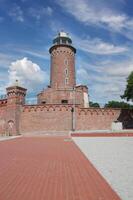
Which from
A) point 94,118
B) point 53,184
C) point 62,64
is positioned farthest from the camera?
point 62,64

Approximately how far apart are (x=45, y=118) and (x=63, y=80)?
9.71 m

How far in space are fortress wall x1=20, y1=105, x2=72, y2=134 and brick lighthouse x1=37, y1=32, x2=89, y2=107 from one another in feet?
15.5

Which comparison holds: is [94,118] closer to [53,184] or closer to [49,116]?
[49,116]

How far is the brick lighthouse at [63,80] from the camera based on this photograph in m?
45.6

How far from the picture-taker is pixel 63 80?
46.9 metres

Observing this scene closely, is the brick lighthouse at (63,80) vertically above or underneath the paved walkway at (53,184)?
above

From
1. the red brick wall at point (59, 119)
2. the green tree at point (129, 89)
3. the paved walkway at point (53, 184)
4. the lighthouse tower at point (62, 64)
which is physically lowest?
the paved walkway at point (53, 184)

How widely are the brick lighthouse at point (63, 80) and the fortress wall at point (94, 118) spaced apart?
4.13 m

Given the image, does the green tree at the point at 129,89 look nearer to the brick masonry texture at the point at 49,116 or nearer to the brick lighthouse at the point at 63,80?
the brick masonry texture at the point at 49,116

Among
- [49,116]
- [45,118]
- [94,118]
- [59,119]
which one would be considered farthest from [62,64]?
[94,118]

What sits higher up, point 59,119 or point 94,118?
point 94,118

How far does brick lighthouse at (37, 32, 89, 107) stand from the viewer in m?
45.6

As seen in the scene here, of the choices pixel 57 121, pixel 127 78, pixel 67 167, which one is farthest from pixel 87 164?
pixel 127 78

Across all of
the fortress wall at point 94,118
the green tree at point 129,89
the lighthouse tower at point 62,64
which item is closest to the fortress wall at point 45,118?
the fortress wall at point 94,118
